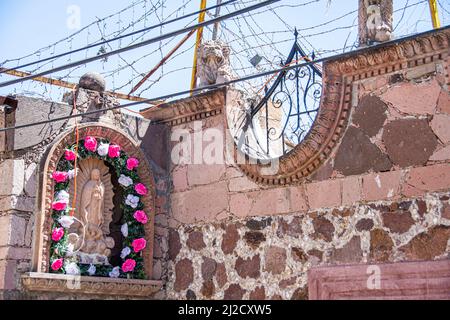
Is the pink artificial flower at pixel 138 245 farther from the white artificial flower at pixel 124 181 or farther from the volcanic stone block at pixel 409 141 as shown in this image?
the volcanic stone block at pixel 409 141

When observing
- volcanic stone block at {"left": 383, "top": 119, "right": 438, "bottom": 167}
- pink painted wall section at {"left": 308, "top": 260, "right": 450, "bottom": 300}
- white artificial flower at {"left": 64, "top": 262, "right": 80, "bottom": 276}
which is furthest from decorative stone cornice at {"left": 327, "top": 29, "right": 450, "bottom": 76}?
white artificial flower at {"left": 64, "top": 262, "right": 80, "bottom": 276}

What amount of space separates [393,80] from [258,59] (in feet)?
7.12

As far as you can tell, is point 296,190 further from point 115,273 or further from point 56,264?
point 56,264

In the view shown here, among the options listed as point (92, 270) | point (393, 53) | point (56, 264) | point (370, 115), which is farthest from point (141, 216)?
point (393, 53)

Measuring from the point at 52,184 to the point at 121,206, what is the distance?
97 cm

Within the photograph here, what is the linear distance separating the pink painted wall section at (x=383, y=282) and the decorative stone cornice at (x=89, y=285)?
2.11m

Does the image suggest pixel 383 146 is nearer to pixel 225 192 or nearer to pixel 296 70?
pixel 296 70

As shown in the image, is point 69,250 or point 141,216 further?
point 141,216

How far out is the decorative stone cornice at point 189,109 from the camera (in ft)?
27.7

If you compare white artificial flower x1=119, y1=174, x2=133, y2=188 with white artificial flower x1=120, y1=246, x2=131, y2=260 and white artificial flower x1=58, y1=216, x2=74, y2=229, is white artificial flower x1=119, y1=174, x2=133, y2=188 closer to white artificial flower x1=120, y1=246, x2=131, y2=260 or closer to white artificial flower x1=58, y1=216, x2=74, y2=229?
white artificial flower x1=120, y1=246, x2=131, y2=260

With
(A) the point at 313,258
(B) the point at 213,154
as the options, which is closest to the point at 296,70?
(B) the point at 213,154

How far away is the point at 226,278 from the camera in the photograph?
26.0 feet

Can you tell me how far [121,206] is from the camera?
850cm

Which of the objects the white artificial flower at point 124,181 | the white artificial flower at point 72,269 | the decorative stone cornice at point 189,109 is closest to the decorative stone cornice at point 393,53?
the decorative stone cornice at point 189,109
